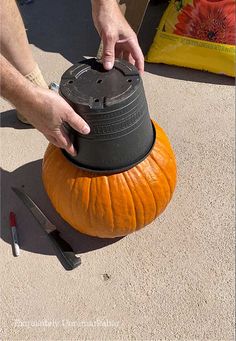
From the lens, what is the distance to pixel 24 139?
7.75ft

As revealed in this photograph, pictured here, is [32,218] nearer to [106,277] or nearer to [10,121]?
[106,277]

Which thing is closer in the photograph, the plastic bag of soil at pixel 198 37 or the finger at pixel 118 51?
the finger at pixel 118 51

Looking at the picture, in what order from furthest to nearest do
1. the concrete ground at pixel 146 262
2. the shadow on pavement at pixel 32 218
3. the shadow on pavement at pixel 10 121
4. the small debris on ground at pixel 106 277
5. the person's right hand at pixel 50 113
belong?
the shadow on pavement at pixel 10 121 < the shadow on pavement at pixel 32 218 < the small debris on ground at pixel 106 277 < the concrete ground at pixel 146 262 < the person's right hand at pixel 50 113

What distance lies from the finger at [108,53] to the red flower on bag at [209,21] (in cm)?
108

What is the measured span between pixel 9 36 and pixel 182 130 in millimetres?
1001

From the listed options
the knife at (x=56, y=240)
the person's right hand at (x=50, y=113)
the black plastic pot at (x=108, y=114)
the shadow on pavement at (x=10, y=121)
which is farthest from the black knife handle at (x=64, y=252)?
the shadow on pavement at (x=10, y=121)

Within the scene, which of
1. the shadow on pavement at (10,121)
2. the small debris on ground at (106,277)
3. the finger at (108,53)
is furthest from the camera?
the shadow on pavement at (10,121)

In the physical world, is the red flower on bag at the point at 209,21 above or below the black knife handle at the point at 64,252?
above

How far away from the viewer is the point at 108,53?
62.4 inches

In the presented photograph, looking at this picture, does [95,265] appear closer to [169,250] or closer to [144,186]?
[169,250]

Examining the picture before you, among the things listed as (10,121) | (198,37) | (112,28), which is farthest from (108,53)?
(198,37)

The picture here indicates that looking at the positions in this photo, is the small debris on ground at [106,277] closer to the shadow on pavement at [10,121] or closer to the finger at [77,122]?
the finger at [77,122]

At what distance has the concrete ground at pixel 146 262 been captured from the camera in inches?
67.1

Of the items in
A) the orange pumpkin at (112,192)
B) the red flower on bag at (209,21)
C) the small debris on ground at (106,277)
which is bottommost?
the small debris on ground at (106,277)
